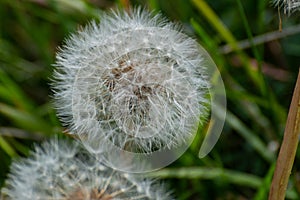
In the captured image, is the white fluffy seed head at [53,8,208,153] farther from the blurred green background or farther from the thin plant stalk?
the blurred green background

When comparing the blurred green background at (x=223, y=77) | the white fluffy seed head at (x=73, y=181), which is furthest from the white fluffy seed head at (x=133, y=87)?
the blurred green background at (x=223, y=77)

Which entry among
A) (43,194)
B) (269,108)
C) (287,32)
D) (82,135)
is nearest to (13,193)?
(43,194)

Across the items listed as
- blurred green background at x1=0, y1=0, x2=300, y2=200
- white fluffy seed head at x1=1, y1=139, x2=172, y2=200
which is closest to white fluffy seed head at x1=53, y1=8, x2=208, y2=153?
white fluffy seed head at x1=1, y1=139, x2=172, y2=200

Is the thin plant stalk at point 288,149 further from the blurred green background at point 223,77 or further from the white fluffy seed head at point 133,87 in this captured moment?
the blurred green background at point 223,77

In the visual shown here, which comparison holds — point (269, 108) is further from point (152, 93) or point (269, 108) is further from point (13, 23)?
point (13, 23)

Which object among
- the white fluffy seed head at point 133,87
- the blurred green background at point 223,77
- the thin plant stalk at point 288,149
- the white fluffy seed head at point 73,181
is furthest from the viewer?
the blurred green background at point 223,77

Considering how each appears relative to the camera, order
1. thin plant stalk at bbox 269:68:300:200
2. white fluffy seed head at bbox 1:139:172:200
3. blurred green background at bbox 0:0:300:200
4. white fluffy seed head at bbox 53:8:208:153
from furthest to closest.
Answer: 1. blurred green background at bbox 0:0:300:200
2. white fluffy seed head at bbox 1:139:172:200
3. white fluffy seed head at bbox 53:8:208:153
4. thin plant stalk at bbox 269:68:300:200

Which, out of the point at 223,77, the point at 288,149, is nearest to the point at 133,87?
the point at 288,149
